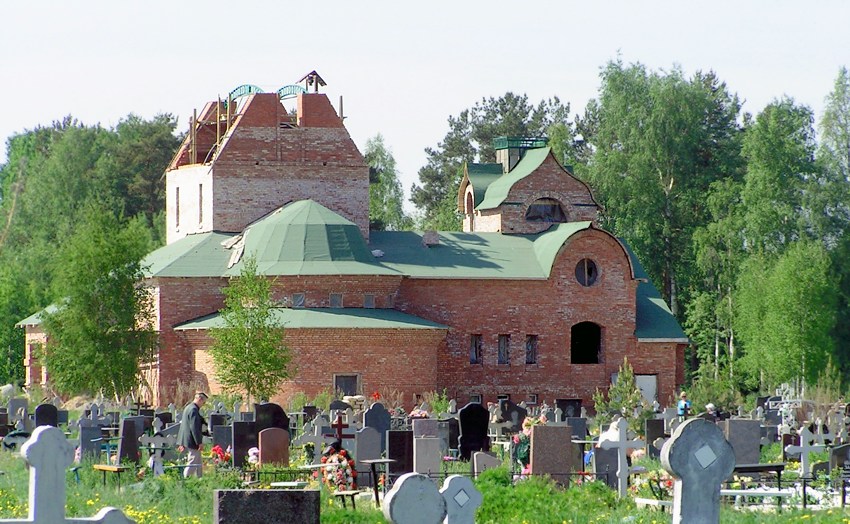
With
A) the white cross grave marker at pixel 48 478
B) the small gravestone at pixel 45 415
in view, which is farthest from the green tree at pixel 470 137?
the white cross grave marker at pixel 48 478

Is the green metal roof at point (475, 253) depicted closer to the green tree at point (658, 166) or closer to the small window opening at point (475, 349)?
the small window opening at point (475, 349)

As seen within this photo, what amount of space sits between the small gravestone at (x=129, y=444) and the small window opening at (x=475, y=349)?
1053 inches

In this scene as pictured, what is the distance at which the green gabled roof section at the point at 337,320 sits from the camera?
47.1 metres

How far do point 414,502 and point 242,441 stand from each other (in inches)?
504

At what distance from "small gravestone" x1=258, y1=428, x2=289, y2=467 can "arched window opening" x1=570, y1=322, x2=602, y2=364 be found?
29081mm

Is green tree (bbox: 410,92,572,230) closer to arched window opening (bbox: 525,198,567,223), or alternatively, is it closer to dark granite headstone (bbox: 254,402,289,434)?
arched window opening (bbox: 525,198,567,223)

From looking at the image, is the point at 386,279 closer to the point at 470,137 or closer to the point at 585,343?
the point at 585,343

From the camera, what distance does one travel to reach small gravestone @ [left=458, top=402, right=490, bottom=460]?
91.9ft

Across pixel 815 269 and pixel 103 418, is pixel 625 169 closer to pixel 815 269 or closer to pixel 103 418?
pixel 815 269

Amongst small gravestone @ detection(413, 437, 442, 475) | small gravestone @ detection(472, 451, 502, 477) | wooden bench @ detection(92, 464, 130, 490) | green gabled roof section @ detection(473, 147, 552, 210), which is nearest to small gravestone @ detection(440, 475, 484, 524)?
small gravestone @ detection(413, 437, 442, 475)

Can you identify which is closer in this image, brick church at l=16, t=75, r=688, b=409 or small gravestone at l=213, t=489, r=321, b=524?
small gravestone at l=213, t=489, r=321, b=524

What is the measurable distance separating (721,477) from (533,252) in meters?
40.2

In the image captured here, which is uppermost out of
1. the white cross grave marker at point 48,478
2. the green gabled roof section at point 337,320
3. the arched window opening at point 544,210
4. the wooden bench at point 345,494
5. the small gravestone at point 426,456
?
the arched window opening at point 544,210

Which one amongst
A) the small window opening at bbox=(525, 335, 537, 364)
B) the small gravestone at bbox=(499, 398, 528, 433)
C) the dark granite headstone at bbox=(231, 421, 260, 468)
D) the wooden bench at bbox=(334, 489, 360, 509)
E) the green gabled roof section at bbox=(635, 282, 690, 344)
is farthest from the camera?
the green gabled roof section at bbox=(635, 282, 690, 344)
